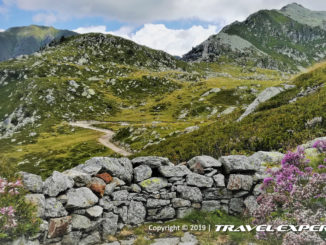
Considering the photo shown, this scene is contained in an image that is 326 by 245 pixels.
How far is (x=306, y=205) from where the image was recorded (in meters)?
8.34

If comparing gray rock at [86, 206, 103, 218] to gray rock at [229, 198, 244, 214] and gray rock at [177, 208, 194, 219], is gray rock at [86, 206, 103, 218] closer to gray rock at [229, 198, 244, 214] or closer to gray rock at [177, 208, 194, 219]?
gray rock at [177, 208, 194, 219]

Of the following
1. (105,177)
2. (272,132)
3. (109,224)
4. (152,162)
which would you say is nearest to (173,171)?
(152,162)

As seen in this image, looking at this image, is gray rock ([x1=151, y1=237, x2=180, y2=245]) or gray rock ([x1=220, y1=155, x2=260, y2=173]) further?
gray rock ([x1=220, y1=155, x2=260, y2=173])

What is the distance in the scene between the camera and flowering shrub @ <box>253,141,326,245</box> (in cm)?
727

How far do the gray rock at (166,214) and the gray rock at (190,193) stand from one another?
0.90 m

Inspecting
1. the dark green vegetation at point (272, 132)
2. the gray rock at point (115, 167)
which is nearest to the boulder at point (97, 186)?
the gray rock at point (115, 167)

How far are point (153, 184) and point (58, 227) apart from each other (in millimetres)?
4518

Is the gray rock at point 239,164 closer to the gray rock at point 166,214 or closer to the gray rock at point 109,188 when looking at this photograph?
the gray rock at point 166,214

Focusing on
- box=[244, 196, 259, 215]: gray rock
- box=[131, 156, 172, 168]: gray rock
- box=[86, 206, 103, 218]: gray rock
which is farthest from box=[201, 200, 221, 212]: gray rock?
box=[86, 206, 103, 218]: gray rock

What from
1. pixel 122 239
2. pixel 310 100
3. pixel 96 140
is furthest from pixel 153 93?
pixel 122 239

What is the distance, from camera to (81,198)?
33.8 feet

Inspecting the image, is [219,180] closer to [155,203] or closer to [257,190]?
[257,190]

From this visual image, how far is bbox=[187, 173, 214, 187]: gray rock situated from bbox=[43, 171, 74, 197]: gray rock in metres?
5.63

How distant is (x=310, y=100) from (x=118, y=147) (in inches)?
2119
